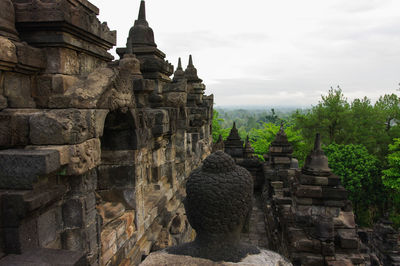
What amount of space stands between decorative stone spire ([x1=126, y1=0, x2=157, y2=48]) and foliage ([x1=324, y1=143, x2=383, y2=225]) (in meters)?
18.8

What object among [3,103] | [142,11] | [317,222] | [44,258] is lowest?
[317,222]

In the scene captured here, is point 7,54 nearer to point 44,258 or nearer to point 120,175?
point 44,258

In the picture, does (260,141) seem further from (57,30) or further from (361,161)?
(57,30)

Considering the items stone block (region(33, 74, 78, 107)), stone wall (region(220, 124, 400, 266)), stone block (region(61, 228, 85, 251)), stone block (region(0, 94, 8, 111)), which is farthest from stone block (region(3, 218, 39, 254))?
stone wall (region(220, 124, 400, 266))

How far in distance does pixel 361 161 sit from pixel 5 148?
22.6m

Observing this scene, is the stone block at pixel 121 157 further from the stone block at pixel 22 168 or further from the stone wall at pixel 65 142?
the stone block at pixel 22 168

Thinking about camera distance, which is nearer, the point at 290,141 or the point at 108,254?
the point at 108,254

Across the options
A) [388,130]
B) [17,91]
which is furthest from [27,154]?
[388,130]

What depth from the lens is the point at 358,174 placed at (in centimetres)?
2073

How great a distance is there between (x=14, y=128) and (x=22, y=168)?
52 centimetres

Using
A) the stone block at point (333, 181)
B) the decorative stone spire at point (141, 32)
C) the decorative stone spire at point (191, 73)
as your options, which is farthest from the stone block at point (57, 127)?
the decorative stone spire at point (191, 73)

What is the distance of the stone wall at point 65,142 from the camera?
103 inches

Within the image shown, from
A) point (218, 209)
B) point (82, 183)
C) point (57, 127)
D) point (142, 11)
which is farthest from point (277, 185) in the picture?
point (218, 209)

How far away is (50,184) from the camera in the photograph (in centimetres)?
295
